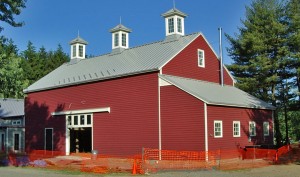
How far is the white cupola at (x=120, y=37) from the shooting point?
3628 centimetres

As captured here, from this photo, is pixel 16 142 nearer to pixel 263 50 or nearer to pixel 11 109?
pixel 11 109

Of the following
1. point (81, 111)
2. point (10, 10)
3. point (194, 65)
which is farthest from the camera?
point (81, 111)

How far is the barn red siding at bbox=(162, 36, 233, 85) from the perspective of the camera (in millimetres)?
29288

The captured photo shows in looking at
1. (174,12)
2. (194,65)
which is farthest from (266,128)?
(174,12)

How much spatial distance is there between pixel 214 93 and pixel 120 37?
37.8 feet

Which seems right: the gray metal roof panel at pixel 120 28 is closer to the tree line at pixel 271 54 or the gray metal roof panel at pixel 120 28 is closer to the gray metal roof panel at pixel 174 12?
the gray metal roof panel at pixel 174 12

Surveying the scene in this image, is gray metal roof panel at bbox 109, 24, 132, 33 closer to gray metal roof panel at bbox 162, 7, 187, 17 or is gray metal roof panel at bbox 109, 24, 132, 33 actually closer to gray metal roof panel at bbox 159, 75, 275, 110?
gray metal roof panel at bbox 162, 7, 187, 17

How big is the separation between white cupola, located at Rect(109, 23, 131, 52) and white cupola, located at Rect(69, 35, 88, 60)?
17.2ft

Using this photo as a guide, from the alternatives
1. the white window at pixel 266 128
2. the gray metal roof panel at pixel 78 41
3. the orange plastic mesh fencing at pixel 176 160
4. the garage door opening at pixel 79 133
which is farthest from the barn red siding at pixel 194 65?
the gray metal roof panel at pixel 78 41

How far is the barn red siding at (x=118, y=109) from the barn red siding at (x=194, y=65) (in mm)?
2166

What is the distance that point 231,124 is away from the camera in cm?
2775

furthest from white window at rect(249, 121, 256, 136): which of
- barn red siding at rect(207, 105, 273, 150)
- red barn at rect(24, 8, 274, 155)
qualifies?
barn red siding at rect(207, 105, 273, 150)

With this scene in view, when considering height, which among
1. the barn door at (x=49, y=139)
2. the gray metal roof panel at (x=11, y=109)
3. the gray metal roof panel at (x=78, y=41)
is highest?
the gray metal roof panel at (x=78, y=41)

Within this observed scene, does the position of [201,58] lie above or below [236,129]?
above
